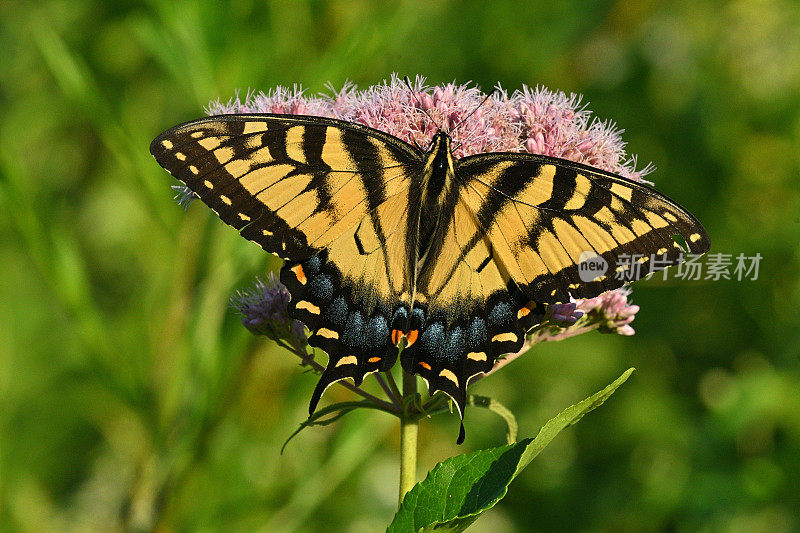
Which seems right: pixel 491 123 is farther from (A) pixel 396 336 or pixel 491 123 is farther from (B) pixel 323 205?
(A) pixel 396 336

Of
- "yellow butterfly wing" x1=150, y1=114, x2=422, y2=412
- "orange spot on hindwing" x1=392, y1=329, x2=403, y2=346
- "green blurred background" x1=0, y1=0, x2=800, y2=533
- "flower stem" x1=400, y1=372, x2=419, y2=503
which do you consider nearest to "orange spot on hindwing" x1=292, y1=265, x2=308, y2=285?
"yellow butterfly wing" x1=150, y1=114, x2=422, y2=412

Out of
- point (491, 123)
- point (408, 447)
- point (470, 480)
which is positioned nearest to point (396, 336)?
point (408, 447)

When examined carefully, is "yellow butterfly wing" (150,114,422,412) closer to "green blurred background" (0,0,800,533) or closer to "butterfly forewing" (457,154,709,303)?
"butterfly forewing" (457,154,709,303)

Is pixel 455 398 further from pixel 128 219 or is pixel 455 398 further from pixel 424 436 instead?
pixel 128 219

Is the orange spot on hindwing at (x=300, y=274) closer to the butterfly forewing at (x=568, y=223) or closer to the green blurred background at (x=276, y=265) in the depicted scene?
the butterfly forewing at (x=568, y=223)

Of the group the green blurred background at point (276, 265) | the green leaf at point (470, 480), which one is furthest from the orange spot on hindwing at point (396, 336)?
the green blurred background at point (276, 265)
